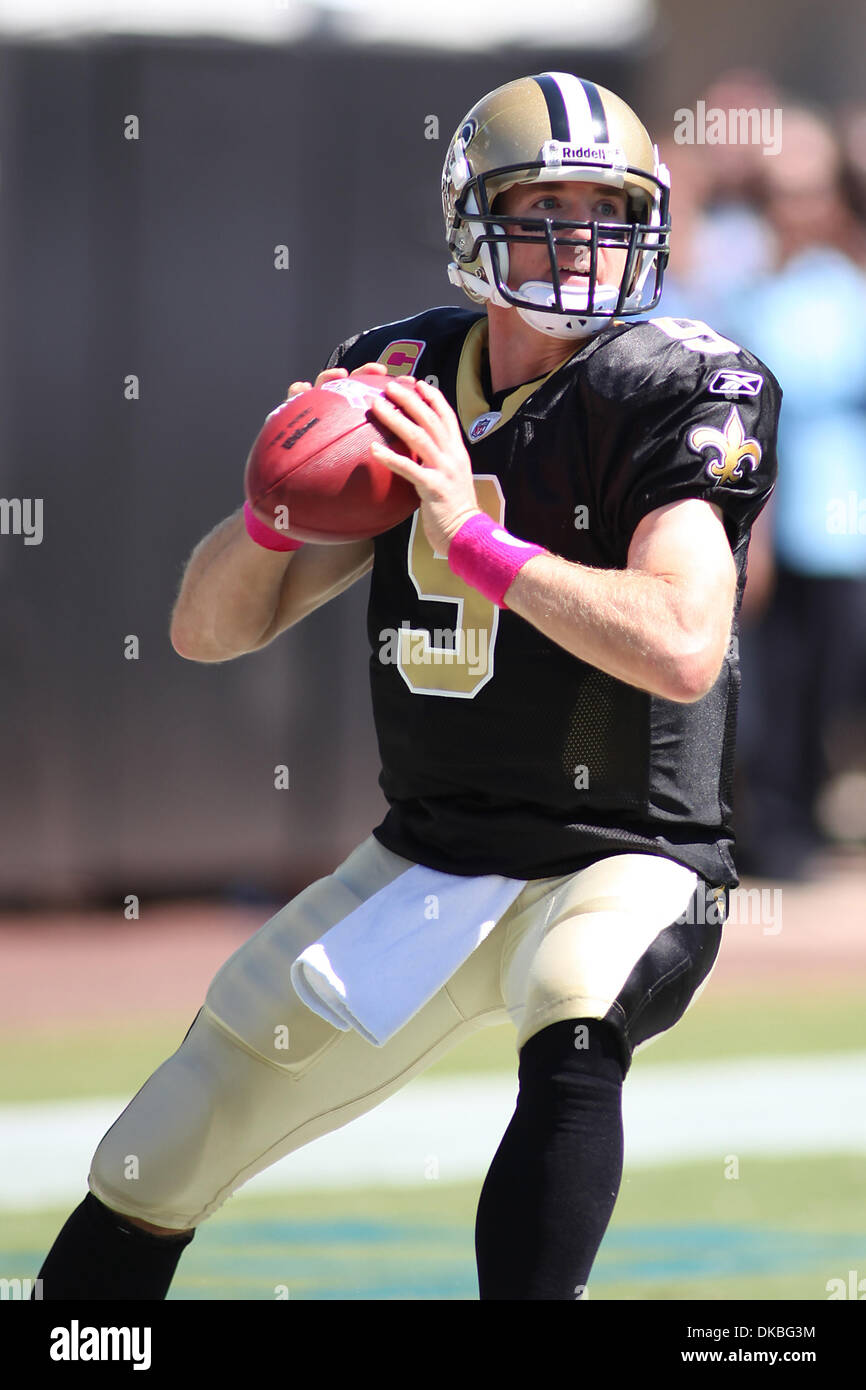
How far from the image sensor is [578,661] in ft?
8.80

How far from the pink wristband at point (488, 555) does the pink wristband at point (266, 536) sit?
0.36m

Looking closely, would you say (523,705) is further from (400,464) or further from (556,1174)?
(556,1174)

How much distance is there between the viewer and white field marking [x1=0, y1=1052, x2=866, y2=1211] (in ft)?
14.0

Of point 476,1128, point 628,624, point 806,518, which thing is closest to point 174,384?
point 806,518

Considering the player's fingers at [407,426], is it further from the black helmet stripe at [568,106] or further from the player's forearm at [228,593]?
the black helmet stripe at [568,106]

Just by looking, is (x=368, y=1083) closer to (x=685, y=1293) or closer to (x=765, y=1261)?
(x=685, y=1293)

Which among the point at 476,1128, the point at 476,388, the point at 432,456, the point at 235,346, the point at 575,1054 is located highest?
the point at 235,346

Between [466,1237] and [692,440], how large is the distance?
1964 millimetres

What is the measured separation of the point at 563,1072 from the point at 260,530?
0.92 m

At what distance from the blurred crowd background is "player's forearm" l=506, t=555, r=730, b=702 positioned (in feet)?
13.8

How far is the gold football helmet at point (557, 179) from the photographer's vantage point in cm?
275

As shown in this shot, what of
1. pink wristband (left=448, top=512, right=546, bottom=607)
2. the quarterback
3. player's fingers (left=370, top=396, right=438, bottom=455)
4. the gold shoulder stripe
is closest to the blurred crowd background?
the gold shoulder stripe

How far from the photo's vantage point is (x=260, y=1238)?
12.7 feet

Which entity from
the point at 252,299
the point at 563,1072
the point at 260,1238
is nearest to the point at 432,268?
the point at 252,299
